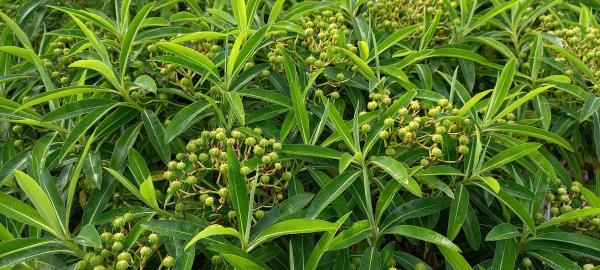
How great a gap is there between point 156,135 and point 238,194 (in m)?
0.42

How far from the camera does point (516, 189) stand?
1.73 meters

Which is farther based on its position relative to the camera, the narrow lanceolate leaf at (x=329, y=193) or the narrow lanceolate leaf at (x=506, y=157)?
the narrow lanceolate leaf at (x=506, y=157)

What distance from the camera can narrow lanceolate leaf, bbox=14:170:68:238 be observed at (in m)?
1.43

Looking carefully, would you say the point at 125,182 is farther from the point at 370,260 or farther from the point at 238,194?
the point at 370,260

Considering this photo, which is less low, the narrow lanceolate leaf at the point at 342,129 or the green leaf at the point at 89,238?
the narrow lanceolate leaf at the point at 342,129

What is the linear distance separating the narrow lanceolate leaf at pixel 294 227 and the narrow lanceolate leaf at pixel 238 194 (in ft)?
0.16

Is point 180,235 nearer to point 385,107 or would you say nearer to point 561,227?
point 385,107

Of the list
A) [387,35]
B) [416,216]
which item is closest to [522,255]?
[416,216]

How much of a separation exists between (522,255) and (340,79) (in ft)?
2.54

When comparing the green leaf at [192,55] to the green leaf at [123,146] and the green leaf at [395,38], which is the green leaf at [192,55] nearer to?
the green leaf at [123,146]

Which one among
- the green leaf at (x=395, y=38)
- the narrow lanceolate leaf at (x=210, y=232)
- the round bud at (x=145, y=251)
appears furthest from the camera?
the green leaf at (x=395, y=38)

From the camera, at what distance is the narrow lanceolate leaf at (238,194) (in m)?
1.51

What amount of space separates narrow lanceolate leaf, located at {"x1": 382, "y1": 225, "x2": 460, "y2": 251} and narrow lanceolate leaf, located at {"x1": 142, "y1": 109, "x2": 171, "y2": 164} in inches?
26.5

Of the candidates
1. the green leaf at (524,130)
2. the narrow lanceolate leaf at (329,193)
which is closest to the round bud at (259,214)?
Result: the narrow lanceolate leaf at (329,193)
